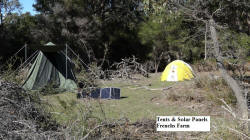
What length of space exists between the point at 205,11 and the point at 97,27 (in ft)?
57.7

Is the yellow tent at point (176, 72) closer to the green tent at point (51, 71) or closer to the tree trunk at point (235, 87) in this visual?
the green tent at point (51, 71)

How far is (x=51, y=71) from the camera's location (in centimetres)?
1338

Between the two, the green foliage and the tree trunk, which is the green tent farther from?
the green foliage

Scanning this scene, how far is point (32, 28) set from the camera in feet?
77.0

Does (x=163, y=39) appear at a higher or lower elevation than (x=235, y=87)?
higher

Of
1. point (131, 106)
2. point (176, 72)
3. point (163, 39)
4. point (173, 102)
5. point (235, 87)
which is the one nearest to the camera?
point (235, 87)

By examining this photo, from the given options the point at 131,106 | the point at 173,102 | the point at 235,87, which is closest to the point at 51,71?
the point at 131,106

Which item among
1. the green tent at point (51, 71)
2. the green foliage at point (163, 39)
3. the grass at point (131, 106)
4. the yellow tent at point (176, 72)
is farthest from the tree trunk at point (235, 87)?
the green foliage at point (163, 39)

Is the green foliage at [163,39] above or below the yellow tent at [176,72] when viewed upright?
above

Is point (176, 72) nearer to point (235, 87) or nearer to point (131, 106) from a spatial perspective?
point (131, 106)

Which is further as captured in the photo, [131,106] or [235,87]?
[131,106]

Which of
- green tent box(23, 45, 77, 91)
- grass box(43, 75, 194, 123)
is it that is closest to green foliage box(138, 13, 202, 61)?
green tent box(23, 45, 77, 91)

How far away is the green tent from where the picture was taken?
515 inches

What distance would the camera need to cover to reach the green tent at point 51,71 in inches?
515
